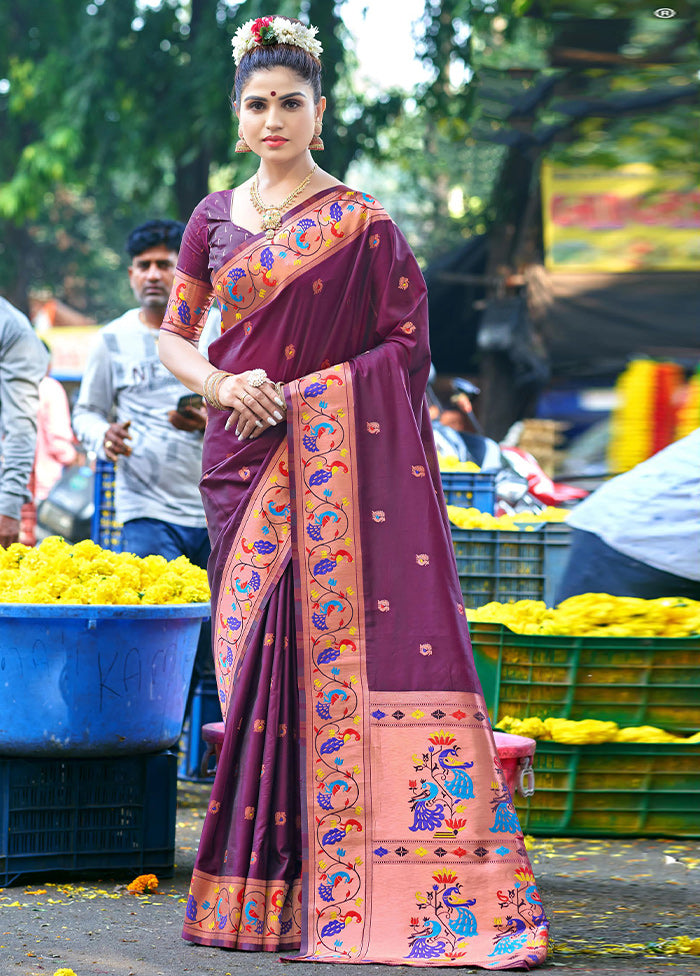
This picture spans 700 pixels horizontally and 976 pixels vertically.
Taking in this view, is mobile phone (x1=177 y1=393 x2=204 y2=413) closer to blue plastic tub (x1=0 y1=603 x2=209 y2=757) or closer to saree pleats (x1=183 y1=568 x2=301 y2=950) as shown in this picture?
blue plastic tub (x1=0 y1=603 x2=209 y2=757)

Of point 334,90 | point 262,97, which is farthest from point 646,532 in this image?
point 334,90

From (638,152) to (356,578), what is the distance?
10.1m

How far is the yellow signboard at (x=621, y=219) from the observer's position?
41.0 feet

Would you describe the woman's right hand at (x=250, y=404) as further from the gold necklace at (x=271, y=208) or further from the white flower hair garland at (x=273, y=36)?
the white flower hair garland at (x=273, y=36)

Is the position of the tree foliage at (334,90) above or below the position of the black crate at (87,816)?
above

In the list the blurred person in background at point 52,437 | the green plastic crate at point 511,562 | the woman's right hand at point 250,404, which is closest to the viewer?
the woman's right hand at point 250,404

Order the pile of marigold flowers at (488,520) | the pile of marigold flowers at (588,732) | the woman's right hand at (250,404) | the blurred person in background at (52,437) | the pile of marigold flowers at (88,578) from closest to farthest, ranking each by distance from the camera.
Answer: the woman's right hand at (250,404), the pile of marigold flowers at (88,578), the pile of marigold flowers at (588,732), the pile of marigold flowers at (488,520), the blurred person in background at (52,437)

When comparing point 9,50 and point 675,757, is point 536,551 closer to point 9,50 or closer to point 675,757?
point 675,757

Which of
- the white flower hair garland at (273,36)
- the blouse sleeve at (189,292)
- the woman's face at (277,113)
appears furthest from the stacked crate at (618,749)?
the white flower hair garland at (273,36)

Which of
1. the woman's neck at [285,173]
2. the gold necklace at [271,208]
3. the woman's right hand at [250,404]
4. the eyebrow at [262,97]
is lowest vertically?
the woman's right hand at [250,404]

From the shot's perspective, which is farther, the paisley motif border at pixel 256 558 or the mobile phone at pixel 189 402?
the mobile phone at pixel 189 402

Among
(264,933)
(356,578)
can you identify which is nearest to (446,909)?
(264,933)

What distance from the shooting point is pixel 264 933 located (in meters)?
3.33

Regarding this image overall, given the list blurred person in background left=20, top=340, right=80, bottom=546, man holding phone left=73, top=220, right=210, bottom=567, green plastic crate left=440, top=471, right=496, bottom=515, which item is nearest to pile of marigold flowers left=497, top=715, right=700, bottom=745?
man holding phone left=73, top=220, right=210, bottom=567
